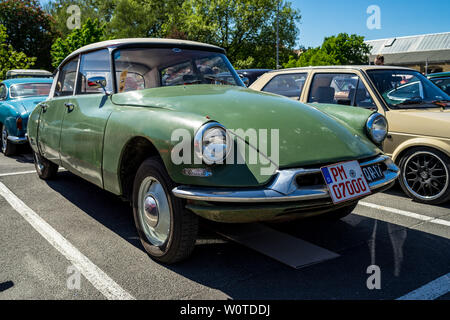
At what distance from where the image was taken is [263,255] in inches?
122

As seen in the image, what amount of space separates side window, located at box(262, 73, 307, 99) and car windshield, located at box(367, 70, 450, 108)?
36.8 inches

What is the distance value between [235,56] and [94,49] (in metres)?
36.4

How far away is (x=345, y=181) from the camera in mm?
2699

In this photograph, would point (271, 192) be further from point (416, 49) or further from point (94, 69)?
point (416, 49)

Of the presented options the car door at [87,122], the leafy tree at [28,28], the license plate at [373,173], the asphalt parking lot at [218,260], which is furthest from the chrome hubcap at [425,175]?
the leafy tree at [28,28]

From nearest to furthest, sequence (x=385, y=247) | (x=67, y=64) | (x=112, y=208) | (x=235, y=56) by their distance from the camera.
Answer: (x=385, y=247)
(x=112, y=208)
(x=67, y=64)
(x=235, y=56)

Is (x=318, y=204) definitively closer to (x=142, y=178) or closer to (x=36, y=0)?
(x=142, y=178)

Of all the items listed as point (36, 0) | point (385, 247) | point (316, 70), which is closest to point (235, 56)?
point (36, 0)

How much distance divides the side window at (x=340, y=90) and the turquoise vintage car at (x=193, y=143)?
4.43 ft

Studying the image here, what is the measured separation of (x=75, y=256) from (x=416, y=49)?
210 feet

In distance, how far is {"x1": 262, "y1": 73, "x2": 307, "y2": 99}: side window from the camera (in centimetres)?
561

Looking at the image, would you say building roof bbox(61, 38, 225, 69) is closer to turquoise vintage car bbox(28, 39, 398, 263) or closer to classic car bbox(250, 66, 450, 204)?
turquoise vintage car bbox(28, 39, 398, 263)

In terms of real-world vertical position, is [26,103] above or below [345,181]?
above
